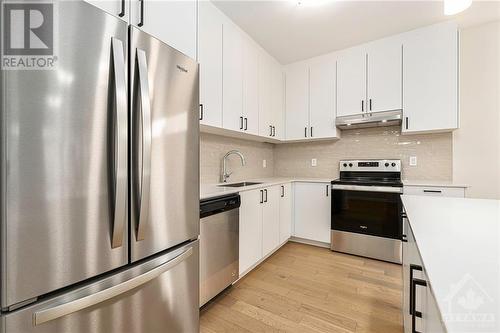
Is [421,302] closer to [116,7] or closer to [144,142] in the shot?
[144,142]

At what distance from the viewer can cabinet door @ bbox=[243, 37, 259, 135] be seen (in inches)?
100

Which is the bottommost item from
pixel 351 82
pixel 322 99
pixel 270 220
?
pixel 270 220

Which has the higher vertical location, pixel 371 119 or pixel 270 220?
pixel 371 119

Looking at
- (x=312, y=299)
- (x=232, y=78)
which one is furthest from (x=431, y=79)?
(x=312, y=299)

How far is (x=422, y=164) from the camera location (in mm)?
2834

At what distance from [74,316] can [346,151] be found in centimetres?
327

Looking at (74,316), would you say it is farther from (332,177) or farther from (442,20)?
(442,20)

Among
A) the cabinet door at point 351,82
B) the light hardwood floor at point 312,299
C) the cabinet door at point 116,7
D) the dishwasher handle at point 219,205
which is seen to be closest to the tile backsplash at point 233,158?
the dishwasher handle at point 219,205

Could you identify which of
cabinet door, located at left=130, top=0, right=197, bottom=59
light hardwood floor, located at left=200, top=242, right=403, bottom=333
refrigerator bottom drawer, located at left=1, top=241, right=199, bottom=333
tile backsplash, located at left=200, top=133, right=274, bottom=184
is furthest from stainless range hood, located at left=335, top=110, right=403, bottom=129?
refrigerator bottom drawer, located at left=1, top=241, right=199, bottom=333

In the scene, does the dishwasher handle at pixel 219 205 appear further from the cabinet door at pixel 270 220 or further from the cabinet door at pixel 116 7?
the cabinet door at pixel 116 7

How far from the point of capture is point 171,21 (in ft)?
4.93

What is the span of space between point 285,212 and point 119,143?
238 cm

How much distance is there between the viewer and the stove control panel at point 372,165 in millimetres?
2871

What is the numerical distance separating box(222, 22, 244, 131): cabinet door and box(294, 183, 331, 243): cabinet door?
1270 mm
